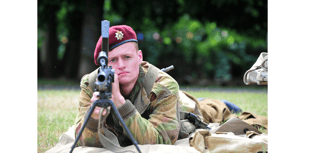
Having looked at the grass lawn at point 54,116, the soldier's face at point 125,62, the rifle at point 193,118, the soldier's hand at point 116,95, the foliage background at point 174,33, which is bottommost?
the grass lawn at point 54,116

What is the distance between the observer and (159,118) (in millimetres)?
2826

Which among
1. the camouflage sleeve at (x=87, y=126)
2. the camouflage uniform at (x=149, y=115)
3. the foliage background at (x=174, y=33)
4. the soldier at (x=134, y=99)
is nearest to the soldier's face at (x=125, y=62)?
the soldier at (x=134, y=99)

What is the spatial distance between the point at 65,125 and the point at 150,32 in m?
11.2

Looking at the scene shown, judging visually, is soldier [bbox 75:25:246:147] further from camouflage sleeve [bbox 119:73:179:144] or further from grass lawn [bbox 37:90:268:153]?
grass lawn [bbox 37:90:268:153]

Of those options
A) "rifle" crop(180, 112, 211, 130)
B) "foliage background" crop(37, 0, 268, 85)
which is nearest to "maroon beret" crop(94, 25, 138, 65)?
"rifle" crop(180, 112, 211, 130)

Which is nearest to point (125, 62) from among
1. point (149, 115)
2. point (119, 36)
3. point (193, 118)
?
point (119, 36)

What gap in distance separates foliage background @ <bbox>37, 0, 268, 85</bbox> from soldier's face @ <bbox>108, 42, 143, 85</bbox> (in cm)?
956

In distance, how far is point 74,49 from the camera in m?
16.2

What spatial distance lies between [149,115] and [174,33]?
13495mm

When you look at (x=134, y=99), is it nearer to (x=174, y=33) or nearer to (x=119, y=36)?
(x=119, y=36)

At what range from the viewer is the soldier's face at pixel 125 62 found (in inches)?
104

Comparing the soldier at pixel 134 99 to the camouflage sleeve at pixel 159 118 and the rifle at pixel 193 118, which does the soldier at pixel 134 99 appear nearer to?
the camouflage sleeve at pixel 159 118

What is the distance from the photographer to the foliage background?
12.5 metres

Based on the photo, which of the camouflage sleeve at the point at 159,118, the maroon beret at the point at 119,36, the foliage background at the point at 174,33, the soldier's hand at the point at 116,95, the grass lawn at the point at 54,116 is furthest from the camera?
the foliage background at the point at 174,33
